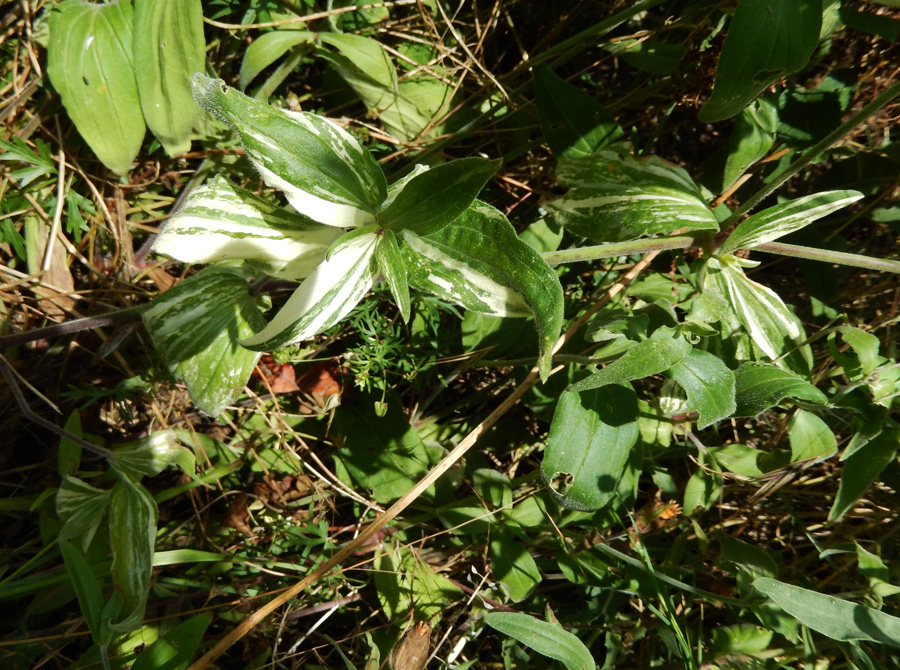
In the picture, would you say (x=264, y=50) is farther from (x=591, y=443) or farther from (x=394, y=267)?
(x=591, y=443)

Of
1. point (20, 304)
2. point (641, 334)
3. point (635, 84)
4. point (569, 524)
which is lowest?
point (569, 524)

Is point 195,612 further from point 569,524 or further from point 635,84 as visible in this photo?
point 635,84

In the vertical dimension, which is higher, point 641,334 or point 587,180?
point 587,180

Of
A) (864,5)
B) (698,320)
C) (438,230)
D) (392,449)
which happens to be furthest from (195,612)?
(864,5)

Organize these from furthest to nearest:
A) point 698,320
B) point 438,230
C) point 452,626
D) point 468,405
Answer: point 468,405, point 452,626, point 698,320, point 438,230

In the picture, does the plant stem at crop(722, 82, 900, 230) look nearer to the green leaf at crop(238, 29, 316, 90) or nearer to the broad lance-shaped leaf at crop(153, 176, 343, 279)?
the broad lance-shaped leaf at crop(153, 176, 343, 279)

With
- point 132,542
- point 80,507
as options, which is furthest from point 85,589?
point 80,507
